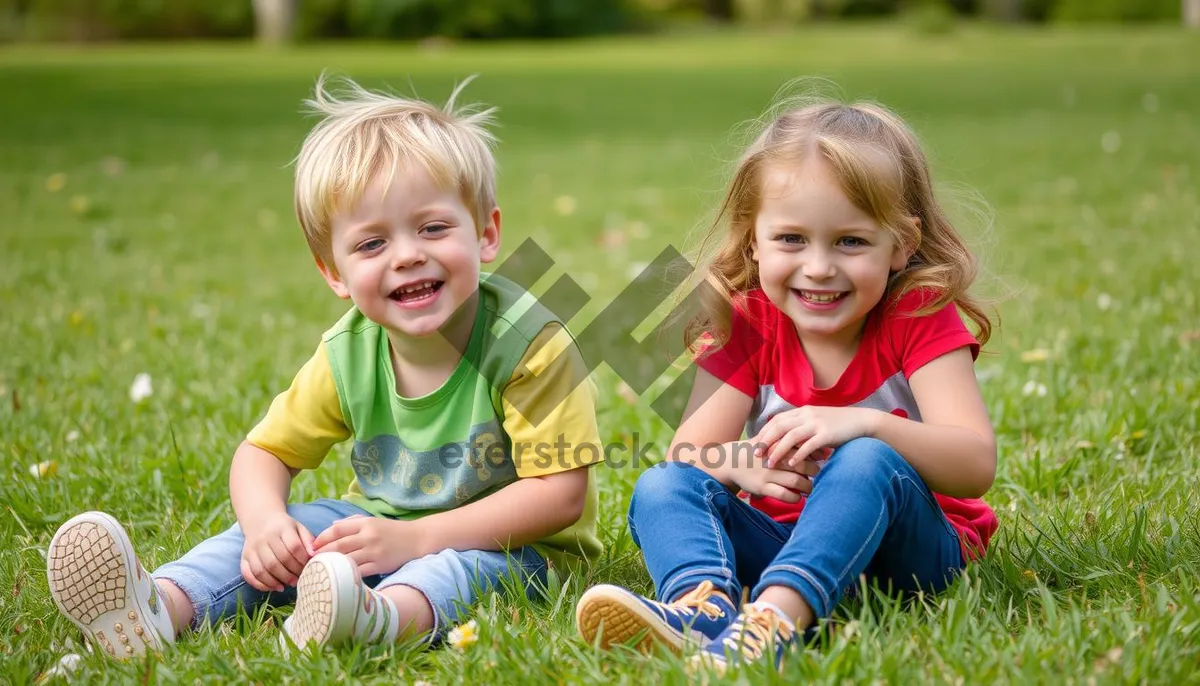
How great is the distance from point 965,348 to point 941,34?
24.6m

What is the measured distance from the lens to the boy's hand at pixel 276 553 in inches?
93.6

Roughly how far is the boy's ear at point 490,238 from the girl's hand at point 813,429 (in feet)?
2.39

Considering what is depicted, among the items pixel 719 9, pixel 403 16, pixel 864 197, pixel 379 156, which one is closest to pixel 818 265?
pixel 864 197

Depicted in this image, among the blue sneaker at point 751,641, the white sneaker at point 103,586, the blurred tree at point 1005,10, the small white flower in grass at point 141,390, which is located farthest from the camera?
the blurred tree at point 1005,10

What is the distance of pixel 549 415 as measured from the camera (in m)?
2.42

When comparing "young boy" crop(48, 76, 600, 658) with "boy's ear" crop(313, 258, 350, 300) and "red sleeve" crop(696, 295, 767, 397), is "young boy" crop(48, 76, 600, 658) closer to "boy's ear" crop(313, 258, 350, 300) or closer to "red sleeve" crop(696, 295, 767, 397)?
"boy's ear" crop(313, 258, 350, 300)

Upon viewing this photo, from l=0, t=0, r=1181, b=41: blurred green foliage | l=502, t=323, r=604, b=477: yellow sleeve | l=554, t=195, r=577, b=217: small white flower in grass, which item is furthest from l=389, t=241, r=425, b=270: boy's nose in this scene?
l=0, t=0, r=1181, b=41: blurred green foliage

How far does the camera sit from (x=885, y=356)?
2428 mm

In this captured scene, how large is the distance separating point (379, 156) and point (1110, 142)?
8.85 meters

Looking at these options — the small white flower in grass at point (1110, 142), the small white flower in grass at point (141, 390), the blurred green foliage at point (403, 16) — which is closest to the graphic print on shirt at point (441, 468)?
the small white flower in grass at point (141, 390)

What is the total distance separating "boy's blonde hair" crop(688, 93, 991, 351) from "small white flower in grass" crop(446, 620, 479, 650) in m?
0.80

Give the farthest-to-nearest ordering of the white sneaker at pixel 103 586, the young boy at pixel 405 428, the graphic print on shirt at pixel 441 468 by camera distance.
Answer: the graphic print on shirt at pixel 441 468 → the young boy at pixel 405 428 → the white sneaker at pixel 103 586

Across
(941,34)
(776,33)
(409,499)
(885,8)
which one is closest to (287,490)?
(409,499)

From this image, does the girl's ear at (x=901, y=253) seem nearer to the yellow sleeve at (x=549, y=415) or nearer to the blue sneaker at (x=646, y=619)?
the yellow sleeve at (x=549, y=415)
